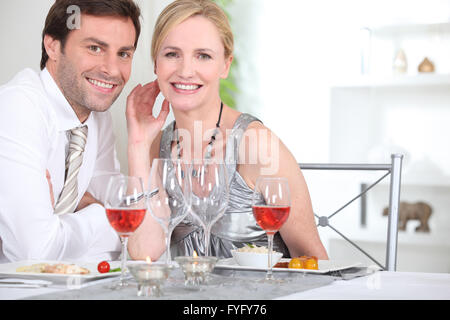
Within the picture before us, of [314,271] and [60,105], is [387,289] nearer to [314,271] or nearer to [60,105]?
[314,271]

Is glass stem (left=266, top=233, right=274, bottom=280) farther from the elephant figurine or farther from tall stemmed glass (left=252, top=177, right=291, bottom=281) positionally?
the elephant figurine

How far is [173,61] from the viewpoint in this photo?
1894 mm

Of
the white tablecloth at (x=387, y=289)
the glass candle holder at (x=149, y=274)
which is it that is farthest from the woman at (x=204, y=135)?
the glass candle holder at (x=149, y=274)

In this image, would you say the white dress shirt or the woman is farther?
the woman

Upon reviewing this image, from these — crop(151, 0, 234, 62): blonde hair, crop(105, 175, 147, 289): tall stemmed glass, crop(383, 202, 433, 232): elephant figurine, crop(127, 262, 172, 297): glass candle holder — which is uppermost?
crop(151, 0, 234, 62): blonde hair

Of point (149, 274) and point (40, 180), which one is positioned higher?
point (40, 180)

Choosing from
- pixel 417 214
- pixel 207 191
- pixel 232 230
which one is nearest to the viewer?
pixel 207 191

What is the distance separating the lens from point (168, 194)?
100 centimetres

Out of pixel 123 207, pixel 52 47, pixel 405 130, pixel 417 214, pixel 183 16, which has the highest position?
pixel 183 16

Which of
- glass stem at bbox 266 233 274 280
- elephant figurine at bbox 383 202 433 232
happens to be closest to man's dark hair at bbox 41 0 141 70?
glass stem at bbox 266 233 274 280

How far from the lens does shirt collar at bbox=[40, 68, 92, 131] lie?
1795 mm

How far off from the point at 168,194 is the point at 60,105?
0.93 meters

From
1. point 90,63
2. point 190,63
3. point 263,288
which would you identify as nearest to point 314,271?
point 263,288

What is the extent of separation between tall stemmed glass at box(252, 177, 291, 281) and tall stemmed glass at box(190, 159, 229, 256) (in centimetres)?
7
